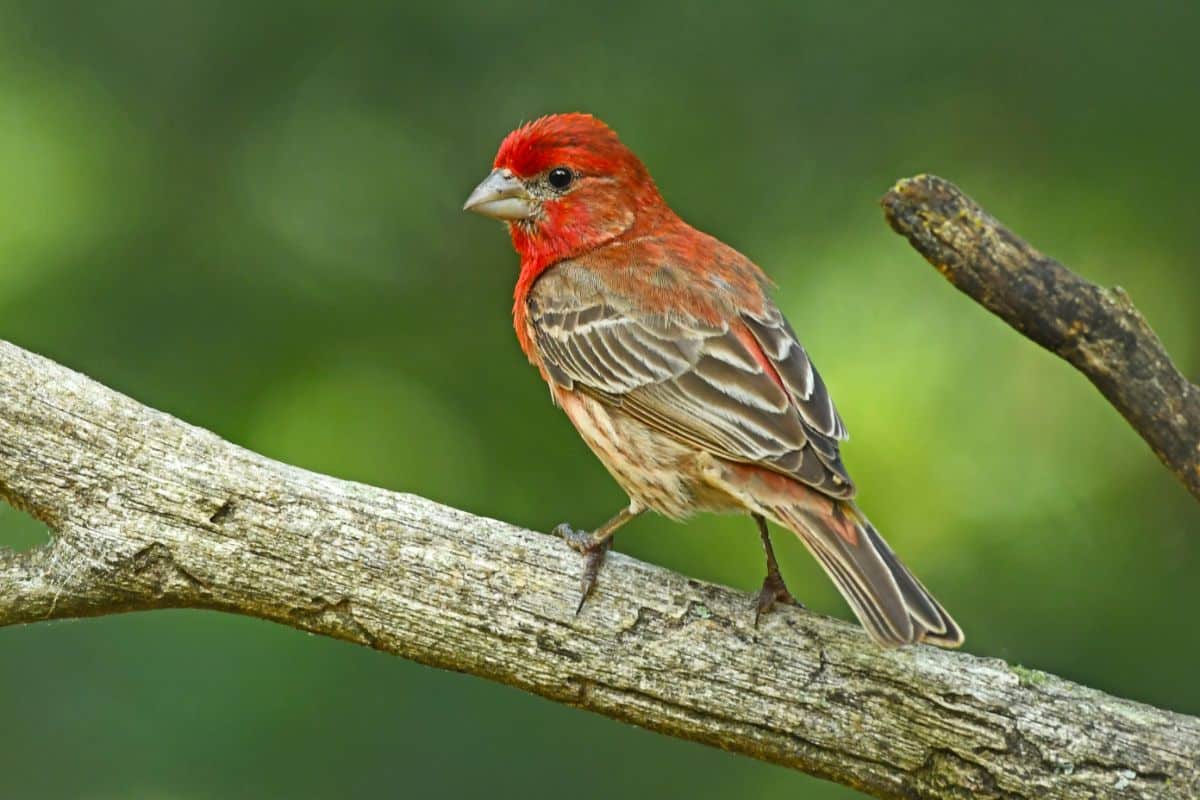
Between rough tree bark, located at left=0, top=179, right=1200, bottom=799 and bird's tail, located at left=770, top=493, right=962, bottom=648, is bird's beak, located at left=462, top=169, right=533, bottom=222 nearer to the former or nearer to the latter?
rough tree bark, located at left=0, top=179, right=1200, bottom=799

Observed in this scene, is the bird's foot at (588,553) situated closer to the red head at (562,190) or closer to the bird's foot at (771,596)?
the bird's foot at (771,596)

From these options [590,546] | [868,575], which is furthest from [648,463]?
[868,575]

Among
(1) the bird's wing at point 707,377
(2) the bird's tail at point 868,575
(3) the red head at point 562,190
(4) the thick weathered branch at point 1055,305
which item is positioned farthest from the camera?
(3) the red head at point 562,190

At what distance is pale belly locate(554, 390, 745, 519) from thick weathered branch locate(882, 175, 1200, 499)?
832mm

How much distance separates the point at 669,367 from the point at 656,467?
0.97ft

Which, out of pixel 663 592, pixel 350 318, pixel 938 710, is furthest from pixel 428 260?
pixel 938 710

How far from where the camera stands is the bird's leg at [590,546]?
406cm

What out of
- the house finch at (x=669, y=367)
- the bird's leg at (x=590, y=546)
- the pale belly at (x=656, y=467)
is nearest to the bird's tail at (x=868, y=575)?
the house finch at (x=669, y=367)

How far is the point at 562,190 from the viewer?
5.25m

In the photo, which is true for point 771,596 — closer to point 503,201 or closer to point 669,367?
point 669,367

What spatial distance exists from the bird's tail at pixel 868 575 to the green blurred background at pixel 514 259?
1.59m

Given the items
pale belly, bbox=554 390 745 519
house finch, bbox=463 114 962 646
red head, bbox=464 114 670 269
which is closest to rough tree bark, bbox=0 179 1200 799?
house finch, bbox=463 114 962 646

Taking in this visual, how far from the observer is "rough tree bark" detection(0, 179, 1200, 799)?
386cm

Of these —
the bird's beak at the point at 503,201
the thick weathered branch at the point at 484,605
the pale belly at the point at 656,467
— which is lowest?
the thick weathered branch at the point at 484,605
